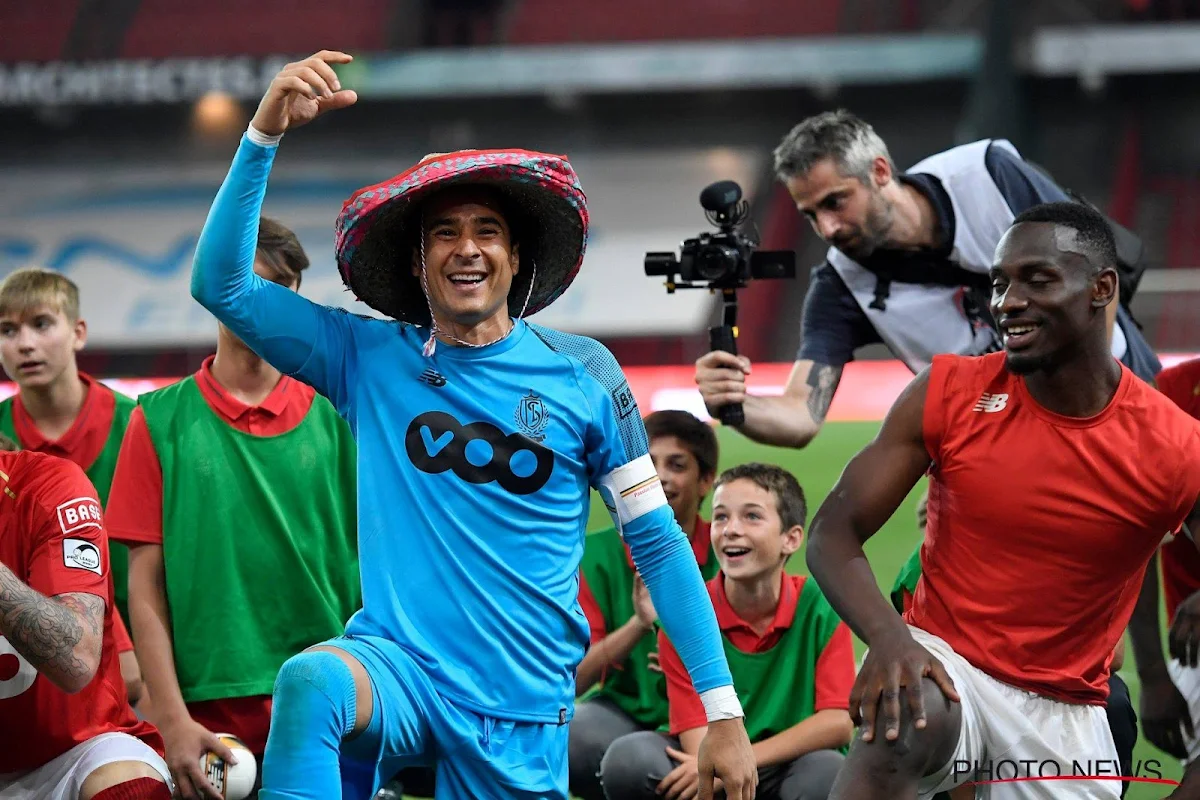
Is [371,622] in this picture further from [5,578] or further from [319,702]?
[5,578]

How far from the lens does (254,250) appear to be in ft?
10.1

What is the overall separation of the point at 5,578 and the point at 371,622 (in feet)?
2.67

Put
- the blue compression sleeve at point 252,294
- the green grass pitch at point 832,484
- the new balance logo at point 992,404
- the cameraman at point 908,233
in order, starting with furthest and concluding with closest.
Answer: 1. the green grass pitch at point 832,484
2. the cameraman at point 908,233
3. the new balance logo at point 992,404
4. the blue compression sleeve at point 252,294

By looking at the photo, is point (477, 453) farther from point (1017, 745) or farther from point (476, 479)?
point (1017, 745)

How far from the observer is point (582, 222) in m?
3.49

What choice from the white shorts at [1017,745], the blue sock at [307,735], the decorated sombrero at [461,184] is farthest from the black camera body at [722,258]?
the blue sock at [307,735]

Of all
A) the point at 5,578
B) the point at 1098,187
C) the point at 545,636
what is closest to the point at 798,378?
the point at 545,636

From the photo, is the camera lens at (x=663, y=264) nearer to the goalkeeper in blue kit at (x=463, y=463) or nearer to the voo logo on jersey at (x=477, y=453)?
the goalkeeper in blue kit at (x=463, y=463)

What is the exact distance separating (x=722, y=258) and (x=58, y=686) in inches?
78.2

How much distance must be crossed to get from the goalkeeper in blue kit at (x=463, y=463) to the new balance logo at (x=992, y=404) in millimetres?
714

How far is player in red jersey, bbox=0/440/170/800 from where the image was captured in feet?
11.6

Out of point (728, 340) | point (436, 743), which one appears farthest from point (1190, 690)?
point (436, 743)

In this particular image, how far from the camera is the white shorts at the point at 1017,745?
129 inches
